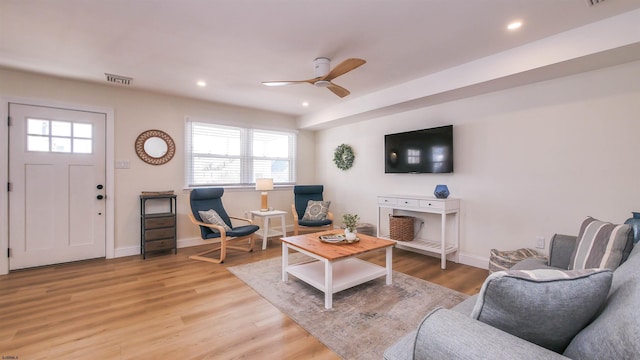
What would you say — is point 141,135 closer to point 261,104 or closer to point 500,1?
point 261,104

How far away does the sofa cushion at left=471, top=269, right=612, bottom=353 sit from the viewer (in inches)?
35.6

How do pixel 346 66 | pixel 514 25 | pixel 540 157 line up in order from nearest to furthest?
pixel 514 25 → pixel 346 66 → pixel 540 157

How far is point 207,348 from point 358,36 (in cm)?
273

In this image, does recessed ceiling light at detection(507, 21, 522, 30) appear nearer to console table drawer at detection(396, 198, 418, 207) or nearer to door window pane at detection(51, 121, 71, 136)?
console table drawer at detection(396, 198, 418, 207)

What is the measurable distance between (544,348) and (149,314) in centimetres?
265

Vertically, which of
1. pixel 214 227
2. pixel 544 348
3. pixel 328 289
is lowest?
pixel 328 289

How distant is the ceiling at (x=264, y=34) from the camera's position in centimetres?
213

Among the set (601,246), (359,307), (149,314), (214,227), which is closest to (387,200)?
(359,307)

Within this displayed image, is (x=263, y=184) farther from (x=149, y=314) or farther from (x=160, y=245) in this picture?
(x=149, y=314)

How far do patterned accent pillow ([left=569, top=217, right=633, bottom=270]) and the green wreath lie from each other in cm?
364

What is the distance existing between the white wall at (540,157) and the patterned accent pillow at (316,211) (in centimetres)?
143

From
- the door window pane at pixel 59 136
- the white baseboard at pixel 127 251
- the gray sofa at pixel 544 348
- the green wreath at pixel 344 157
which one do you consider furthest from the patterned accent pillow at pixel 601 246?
the door window pane at pixel 59 136

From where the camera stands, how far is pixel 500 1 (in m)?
2.05

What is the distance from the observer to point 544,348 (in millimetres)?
906
